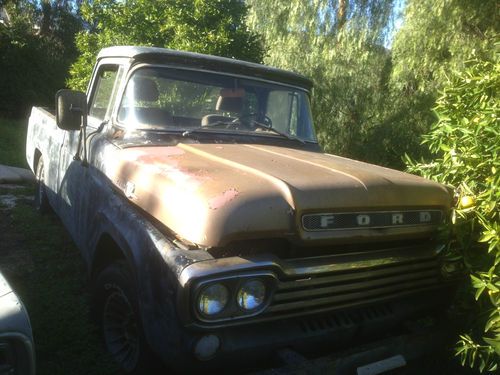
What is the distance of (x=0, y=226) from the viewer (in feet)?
17.9

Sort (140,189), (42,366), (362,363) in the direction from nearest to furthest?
(362,363), (140,189), (42,366)

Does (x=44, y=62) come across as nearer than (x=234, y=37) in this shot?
No

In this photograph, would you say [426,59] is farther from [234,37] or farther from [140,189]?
[140,189]

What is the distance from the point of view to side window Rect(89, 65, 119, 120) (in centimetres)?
374

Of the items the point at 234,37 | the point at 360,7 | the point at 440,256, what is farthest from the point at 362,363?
the point at 360,7

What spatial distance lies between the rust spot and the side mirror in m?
A: 1.82

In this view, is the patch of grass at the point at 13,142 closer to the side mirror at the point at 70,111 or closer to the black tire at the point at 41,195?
the black tire at the point at 41,195

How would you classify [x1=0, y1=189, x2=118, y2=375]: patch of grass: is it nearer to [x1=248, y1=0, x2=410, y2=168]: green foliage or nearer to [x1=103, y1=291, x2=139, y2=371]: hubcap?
[x1=103, y1=291, x2=139, y2=371]: hubcap

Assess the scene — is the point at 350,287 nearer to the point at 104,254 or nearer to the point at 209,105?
the point at 104,254

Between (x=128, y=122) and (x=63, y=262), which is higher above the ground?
(x=128, y=122)

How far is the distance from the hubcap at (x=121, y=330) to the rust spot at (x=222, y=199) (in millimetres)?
821

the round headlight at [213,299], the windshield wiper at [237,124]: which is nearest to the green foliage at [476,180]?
the windshield wiper at [237,124]

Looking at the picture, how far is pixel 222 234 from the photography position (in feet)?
6.78

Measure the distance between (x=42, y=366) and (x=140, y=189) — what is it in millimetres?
1244
